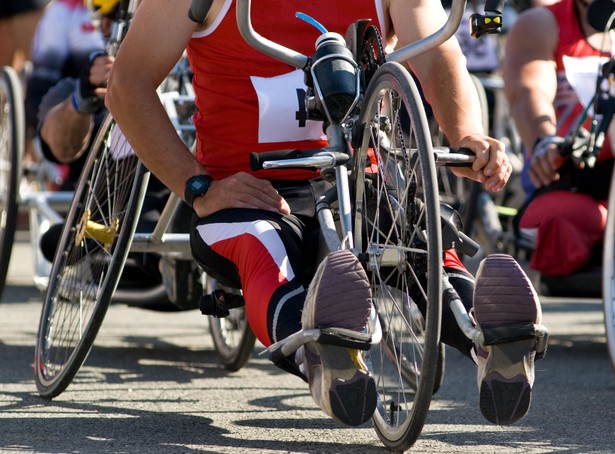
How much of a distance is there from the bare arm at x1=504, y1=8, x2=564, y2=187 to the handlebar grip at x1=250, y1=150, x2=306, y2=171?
183 centimetres

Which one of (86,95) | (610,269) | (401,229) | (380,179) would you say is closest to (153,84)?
(380,179)

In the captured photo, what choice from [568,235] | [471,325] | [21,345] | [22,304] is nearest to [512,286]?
[471,325]

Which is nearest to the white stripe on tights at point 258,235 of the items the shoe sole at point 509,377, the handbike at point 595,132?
the shoe sole at point 509,377

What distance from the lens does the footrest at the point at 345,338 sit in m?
2.67

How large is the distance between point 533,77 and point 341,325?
257 cm

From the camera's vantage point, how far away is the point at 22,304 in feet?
20.0

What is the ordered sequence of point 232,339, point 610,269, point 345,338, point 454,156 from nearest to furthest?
point 345,338 < point 454,156 < point 610,269 < point 232,339

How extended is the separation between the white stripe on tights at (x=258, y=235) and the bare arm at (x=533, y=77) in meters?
1.89

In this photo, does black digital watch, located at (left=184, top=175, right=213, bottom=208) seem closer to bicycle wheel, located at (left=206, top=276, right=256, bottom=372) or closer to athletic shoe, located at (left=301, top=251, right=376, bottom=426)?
athletic shoe, located at (left=301, top=251, right=376, bottom=426)

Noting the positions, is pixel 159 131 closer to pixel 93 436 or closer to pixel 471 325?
pixel 93 436

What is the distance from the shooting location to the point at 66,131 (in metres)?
4.96

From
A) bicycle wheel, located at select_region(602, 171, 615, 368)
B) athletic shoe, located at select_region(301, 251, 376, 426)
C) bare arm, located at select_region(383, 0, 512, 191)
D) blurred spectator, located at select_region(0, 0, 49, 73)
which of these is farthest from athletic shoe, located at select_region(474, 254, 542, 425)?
blurred spectator, located at select_region(0, 0, 49, 73)

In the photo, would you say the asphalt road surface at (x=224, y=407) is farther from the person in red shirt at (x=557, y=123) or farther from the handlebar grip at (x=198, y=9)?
the handlebar grip at (x=198, y=9)

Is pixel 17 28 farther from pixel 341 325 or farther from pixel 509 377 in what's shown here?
pixel 509 377
